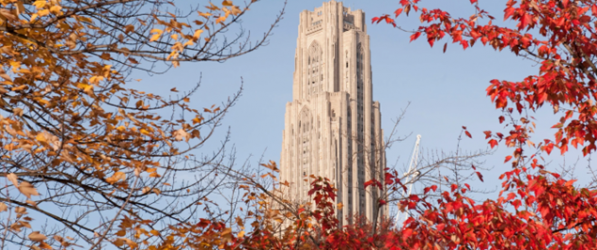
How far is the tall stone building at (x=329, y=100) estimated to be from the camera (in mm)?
108875

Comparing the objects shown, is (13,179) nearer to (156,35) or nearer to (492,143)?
(156,35)

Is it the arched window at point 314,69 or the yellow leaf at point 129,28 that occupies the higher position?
the arched window at point 314,69

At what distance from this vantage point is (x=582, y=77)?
10484mm

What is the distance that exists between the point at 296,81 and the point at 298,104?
4.89 metres

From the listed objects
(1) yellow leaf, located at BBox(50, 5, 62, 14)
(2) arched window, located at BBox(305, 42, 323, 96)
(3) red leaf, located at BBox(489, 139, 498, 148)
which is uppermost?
(2) arched window, located at BBox(305, 42, 323, 96)

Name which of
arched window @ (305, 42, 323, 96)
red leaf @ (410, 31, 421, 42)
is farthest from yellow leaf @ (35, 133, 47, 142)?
arched window @ (305, 42, 323, 96)

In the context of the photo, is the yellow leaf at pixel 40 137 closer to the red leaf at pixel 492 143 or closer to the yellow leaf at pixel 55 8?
the yellow leaf at pixel 55 8

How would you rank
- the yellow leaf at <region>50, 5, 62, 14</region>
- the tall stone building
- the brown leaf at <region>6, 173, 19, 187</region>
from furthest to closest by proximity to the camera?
1. the tall stone building
2. the yellow leaf at <region>50, 5, 62, 14</region>
3. the brown leaf at <region>6, 173, 19, 187</region>

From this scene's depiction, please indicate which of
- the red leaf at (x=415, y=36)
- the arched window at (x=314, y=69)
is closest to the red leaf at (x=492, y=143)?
the red leaf at (x=415, y=36)

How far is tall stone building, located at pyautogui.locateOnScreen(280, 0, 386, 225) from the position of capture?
108875 millimetres

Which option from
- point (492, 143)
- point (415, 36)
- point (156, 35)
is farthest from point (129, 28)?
point (492, 143)

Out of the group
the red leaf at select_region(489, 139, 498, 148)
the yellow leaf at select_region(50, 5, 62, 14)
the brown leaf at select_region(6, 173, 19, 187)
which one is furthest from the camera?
the red leaf at select_region(489, 139, 498, 148)

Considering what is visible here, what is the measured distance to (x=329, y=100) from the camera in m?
111

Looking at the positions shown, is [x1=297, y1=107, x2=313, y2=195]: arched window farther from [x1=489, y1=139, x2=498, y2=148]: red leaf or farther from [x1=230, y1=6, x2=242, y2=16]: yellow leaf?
[x1=230, y1=6, x2=242, y2=16]: yellow leaf
